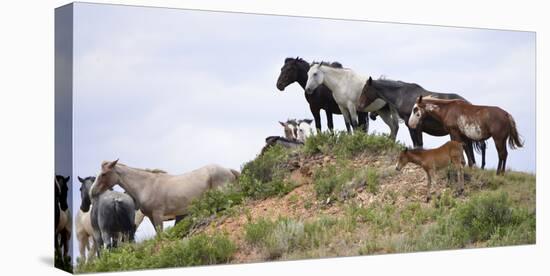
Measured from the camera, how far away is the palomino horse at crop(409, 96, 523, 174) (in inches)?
516

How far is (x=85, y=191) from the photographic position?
1092cm

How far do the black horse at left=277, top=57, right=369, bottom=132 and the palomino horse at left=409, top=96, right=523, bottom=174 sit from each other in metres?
0.82

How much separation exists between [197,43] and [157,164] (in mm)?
1419

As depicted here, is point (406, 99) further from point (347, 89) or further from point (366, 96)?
point (347, 89)

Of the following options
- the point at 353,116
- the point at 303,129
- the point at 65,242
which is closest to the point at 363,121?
the point at 353,116

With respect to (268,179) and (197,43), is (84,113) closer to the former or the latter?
(197,43)

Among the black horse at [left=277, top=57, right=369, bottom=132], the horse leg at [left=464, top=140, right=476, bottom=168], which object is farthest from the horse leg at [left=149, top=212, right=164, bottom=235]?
the horse leg at [left=464, top=140, right=476, bottom=168]

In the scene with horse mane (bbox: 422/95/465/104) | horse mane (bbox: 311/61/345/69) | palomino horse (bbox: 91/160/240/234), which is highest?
horse mane (bbox: 311/61/345/69)

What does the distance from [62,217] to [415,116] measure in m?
4.60

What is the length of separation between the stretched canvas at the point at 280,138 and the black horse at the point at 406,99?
2cm

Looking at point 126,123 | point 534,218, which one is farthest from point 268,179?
point 534,218

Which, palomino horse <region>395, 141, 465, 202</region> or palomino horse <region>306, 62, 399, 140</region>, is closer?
palomino horse <region>306, 62, 399, 140</region>

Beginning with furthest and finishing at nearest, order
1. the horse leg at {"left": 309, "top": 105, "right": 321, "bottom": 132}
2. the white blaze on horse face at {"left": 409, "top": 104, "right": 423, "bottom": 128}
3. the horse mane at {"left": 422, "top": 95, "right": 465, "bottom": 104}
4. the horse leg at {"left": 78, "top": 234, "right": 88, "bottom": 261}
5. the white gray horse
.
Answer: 1. the horse mane at {"left": 422, "top": 95, "right": 465, "bottom": 104}
2. the white blaze on horse face at {"left": 409, "top": 104, "right": 423, "bottom": 128}
3. the horse leg at {"left": 309, "top": 105, "right": 321, "bottom": 132}
4. the white gray horse
5. the horse leg at {"left": 78, "top": 234, "right": 88, "bottom": 261}

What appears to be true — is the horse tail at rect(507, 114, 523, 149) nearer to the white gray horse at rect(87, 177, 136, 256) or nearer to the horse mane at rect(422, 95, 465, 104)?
the horse mane at rect(422, 95, 465, 104)
